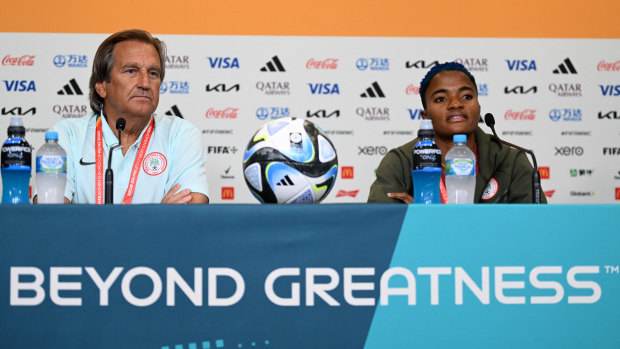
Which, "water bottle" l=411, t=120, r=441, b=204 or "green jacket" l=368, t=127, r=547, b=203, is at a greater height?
"green jacket" l=368, t=127, r=547, b=203

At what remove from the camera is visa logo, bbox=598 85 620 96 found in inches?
167

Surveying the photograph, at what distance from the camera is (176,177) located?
2268 millimetres

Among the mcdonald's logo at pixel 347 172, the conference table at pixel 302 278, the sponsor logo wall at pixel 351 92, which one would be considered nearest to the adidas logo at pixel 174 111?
the sponsor logo wall at pixel 351 92

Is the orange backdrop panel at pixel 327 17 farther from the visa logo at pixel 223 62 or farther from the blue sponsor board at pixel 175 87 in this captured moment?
the blue sponsor board at pixel 175 87

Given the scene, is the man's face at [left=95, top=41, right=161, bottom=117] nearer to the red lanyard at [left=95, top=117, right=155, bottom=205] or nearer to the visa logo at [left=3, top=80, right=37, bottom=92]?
the red lanyard at [left=95, top=117, right=155, bottom=205]

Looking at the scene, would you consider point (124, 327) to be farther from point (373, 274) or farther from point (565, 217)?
point (565, 217)

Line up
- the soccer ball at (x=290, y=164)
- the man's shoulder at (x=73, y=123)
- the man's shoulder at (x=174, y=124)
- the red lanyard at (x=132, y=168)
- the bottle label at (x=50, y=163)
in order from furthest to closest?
the man's shoulder at (x=174, y=124) < the man's shoulder at (x=73, y=123) < the red lanyard at (x=132, y=168) < the bottle label at (x=50, y=163) < the soccer ball at (x=290, y=164)

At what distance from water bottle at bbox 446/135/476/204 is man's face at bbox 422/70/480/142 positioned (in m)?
0.69

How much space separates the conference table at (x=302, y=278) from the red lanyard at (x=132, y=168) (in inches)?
33.2

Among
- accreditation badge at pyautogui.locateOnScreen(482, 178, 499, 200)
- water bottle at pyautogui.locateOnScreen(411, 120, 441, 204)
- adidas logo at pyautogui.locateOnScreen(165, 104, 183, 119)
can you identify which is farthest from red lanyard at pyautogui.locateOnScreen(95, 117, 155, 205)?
adidas logo at pyautogui.locateOnScreen(165, 104, 183, 119)

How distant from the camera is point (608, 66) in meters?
4.26

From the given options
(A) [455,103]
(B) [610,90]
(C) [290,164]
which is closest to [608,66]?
(B) [610,90]

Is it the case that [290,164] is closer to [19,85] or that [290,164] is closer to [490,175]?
[490,175]

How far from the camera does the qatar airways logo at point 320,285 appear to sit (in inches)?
50.8
